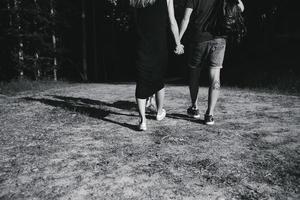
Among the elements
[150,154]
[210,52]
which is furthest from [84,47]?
[150,154]

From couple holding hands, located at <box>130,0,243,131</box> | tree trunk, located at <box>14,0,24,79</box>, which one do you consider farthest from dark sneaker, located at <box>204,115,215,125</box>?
tree trunk, located at <box>14,0,24,79</box>

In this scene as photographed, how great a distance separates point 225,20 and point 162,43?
0.92m

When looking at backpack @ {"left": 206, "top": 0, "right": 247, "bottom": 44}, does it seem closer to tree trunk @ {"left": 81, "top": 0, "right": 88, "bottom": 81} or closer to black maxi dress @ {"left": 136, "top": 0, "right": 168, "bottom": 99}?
black maxi dress @ {"left": 136, "top": 0, "right": 168, "bottom": 99}

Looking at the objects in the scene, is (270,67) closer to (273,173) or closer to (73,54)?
(73,54)

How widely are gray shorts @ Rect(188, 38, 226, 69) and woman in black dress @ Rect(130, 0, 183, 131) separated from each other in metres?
0.29

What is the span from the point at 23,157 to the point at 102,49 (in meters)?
10.9

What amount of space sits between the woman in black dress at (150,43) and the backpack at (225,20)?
21.2 inches

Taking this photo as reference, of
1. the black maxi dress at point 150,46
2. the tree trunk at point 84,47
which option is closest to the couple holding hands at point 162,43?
the black maxi dress at point 150,46

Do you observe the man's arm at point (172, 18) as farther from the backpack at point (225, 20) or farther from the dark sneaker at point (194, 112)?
the dark sneaker at point (194, 112)

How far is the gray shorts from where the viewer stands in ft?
14.1

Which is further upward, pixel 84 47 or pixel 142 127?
pixel 84 47

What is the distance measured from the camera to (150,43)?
13.7ft

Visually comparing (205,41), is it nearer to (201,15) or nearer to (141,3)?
(201,15)

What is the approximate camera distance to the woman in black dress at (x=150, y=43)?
4.05 metres
